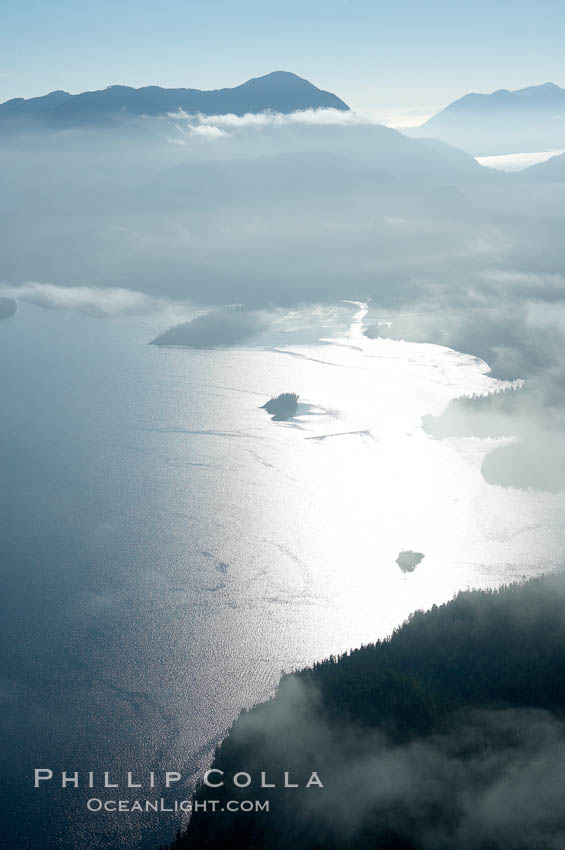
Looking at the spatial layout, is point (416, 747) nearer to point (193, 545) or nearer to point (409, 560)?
point (409, 560)

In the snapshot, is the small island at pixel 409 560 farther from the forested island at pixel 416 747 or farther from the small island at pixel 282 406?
the small island at pixel 282 406

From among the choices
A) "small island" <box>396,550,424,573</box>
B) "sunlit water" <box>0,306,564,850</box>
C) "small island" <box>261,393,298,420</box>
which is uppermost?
"small island" <box>261,393,298,420</box>

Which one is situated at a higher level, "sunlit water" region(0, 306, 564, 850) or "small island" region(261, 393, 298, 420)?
"small island" region(261, 393, 298, 420)

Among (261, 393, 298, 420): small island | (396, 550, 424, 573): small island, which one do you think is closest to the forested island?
(396, 550, 424, 573): small island

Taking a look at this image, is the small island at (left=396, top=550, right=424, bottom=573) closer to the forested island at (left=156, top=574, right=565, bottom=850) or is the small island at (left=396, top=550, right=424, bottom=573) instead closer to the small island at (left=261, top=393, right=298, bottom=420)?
the forested island at (left=156, top=574, right=565, bottom=850)

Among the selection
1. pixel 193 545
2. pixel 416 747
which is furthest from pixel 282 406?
pixel 416 747

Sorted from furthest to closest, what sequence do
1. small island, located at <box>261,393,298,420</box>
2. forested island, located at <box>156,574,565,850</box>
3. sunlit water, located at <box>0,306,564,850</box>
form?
small island, located at <box>261,393,298,420</box> < sunlit water, located at <box>0,306,564,850</box> < forested island, located at <box>156,574,565,850</box>
